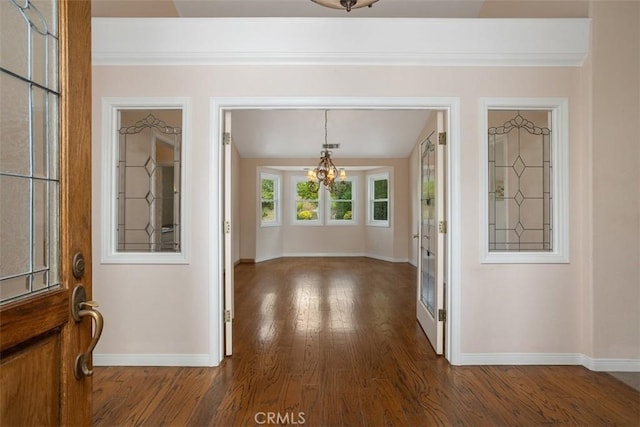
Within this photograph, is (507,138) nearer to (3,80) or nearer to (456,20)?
(456,20)

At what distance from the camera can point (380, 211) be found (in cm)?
894

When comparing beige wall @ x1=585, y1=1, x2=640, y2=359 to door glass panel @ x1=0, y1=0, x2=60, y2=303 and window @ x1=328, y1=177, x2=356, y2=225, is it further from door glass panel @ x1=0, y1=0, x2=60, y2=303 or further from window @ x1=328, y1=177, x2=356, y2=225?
window @ x1=328, y1=177, x2=356, y2=225

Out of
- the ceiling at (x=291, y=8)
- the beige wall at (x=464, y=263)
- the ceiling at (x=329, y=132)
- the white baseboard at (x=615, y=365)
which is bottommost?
the white baseboard at (x=615, y=365)

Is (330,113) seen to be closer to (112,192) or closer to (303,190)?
(303,190)

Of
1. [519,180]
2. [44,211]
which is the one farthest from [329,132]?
[44,211]

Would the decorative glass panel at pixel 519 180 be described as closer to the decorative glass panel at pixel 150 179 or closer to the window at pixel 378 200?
the decorative glass panel at pixel 150 179

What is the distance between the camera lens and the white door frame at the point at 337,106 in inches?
113

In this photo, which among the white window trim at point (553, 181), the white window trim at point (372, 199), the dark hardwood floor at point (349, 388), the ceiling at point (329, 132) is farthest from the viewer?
the white window trim at point (372, 199)

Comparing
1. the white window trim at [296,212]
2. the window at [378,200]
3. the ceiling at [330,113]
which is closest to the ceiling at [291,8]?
the ceiling at [330,113]

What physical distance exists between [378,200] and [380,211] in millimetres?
276

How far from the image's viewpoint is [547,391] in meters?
2.47

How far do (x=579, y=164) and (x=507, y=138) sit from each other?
1.86ft

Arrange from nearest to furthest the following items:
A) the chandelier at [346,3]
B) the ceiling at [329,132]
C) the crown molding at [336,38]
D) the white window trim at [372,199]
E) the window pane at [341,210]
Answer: the chandelier at [346,3] < the crown molding at [336,38] < the ceiling at [329,132] < the white window trim at [372,199] < the window pane at [341,210]

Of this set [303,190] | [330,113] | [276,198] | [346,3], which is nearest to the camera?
[346,3]
